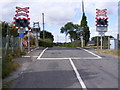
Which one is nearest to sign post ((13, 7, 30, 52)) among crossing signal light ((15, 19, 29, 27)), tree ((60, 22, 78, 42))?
crossing signal light ((15, 19, 29, 27))

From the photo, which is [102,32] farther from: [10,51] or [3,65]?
[3,65]

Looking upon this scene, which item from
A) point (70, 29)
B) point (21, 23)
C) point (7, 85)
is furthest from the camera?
point (70, 29)

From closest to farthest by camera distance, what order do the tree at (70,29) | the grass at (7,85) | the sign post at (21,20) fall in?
1. the grass at (7,85)
2. the sign post at (21,20)
3. the tree at (70,29)

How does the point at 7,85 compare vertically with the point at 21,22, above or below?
below

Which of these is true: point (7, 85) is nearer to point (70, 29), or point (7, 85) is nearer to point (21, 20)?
point (21, 20)

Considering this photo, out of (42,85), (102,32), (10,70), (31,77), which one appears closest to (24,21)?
(102,32)

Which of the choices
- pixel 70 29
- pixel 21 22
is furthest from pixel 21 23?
pixel 70 29

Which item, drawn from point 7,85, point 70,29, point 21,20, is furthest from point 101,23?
point 70,29

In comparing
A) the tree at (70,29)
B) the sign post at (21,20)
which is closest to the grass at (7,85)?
the sign post at (21,20)

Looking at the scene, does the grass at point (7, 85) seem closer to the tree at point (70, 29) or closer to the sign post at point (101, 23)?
the sign post at point (101, 23)

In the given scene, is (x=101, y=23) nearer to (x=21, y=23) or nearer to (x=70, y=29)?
(x=21, y=23)

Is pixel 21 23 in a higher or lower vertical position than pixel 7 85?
higher

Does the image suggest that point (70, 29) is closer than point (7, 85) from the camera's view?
No

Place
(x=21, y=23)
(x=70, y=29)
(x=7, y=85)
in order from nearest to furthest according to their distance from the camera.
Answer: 1. (x=7, y=85)
2. (x=21, y=23)
3. (x=70, y=29)
